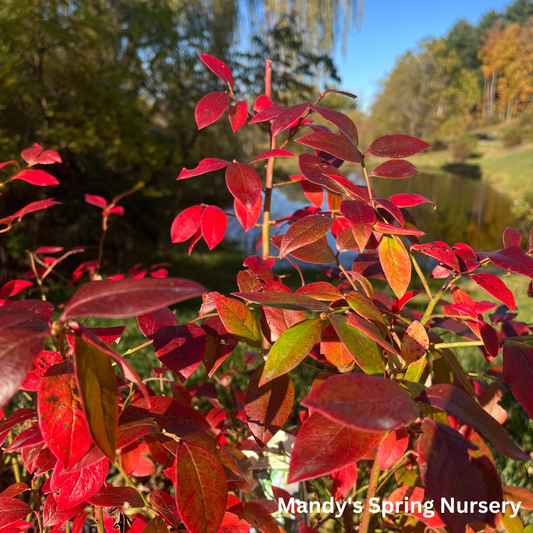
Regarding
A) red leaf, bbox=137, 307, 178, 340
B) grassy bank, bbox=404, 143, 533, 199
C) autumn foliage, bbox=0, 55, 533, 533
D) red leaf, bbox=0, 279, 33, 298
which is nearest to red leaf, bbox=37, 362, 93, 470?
autumn foliage, bbox=0, 55, 533, 533

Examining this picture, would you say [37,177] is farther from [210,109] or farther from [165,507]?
Result: [165,507]

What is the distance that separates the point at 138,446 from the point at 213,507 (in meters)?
0.24

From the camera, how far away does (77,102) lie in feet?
11.2

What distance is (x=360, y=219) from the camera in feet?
1.19

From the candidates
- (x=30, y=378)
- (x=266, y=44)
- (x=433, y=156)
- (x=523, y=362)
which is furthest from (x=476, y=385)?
(x=433, y=156)

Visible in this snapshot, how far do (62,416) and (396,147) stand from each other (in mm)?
413

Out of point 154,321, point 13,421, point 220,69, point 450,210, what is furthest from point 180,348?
point 450,210

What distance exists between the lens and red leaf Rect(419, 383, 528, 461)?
10.0 inches

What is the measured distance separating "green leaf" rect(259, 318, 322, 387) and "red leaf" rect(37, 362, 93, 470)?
12cm

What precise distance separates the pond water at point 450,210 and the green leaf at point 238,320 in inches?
→ 149

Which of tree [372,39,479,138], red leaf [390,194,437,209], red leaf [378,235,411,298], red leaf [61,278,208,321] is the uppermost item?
tree [372,39,479,138]

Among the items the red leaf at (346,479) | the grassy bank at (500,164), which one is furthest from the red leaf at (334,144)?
the grassy bank at (500,164)

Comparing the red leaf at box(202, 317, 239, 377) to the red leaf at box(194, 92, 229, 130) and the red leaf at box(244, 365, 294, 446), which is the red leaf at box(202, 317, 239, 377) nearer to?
the red leaf at box(244, 365, 294, 446)

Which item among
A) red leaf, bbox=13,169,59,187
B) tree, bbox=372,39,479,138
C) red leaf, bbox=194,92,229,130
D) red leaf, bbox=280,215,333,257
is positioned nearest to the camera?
red leaf, bbox=280,215,333,257
